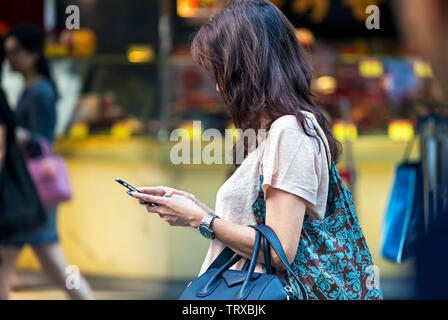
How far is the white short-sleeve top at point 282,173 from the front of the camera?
183cm

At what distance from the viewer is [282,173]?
182 centimetres

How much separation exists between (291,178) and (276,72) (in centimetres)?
31

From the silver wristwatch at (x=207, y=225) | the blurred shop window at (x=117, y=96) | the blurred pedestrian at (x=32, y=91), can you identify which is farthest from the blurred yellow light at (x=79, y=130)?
the silver wristwatch at (x=207, y=225)

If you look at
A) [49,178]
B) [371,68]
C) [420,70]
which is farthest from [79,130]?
[420,70]

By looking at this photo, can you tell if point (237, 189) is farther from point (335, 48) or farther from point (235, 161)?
point (335, 48)

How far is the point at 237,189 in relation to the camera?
194cm

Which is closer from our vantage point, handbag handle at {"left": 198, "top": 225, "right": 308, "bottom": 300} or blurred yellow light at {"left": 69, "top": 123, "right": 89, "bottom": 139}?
handbag handle at {"left": 198, "top": 225, "right": 308, "bottom": 300}

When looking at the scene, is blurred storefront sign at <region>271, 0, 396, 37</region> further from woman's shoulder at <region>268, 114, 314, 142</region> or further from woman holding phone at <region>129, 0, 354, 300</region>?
woman's shoulder at <region>268, 114, 314, 142</region>

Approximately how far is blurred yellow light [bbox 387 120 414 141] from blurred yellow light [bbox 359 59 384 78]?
50cm

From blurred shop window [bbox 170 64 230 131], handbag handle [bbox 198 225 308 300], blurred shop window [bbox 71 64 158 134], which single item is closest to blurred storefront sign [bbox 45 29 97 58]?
blurred shop window [bbox 71 64 158 134]

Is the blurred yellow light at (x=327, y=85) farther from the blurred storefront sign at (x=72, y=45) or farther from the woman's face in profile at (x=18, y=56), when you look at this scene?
the woman's face in profile at (x=18, y=56)

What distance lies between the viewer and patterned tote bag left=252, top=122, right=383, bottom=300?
185 cm
